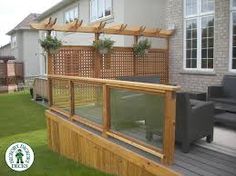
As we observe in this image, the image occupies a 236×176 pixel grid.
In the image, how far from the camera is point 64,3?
793 inches

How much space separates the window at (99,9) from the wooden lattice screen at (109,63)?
14.4 feet

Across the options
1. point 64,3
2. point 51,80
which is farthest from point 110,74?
point 64,3

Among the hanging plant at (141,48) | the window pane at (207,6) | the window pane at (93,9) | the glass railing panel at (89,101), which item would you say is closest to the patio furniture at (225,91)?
the window pane at (207,6)

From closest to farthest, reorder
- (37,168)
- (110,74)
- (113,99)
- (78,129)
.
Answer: (113,99) < (78,129) < (37,168) < (110,74)

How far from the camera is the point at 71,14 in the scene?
20078mm

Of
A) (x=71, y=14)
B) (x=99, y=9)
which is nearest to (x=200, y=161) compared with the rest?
(x=99, y=9)

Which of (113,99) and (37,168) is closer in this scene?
(113,99)

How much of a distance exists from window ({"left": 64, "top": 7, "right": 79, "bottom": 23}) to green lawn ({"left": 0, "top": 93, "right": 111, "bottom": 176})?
532 cm

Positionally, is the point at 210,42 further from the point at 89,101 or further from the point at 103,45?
the point at 89,101

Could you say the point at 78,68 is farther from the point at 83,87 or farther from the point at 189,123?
the point at 189,123

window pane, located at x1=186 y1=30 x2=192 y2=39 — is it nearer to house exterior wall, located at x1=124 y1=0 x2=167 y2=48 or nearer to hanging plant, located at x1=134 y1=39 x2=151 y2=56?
hanging plant, located at x1=134 y1=39 x2=151 y2=56

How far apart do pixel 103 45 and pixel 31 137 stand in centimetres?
342

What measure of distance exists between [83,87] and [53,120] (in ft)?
5.80

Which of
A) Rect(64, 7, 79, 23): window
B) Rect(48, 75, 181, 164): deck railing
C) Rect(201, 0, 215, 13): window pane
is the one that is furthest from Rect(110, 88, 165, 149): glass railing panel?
Rect(64, 7, 79, 23): window
